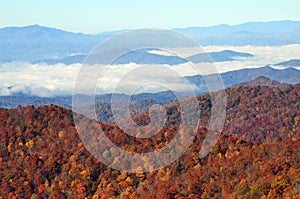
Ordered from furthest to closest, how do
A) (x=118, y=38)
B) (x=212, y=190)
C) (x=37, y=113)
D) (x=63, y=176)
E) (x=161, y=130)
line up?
(x=37, y=113), (x=161, y=130), (x=63, y=176), (x=212, y=190), (x=118, y=38)

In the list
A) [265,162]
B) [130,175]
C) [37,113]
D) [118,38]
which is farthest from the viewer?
[37,113]

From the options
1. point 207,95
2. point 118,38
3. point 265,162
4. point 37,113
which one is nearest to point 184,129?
point 265,162

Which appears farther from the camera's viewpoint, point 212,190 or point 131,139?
point 131,139

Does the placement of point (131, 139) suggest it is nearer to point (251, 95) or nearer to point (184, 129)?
point (184, 129)

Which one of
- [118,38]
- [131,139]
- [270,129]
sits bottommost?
[270,129]

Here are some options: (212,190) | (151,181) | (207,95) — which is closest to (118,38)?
(212,190)

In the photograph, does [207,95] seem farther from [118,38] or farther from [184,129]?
[118,38]

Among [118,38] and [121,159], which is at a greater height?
[118,38]
